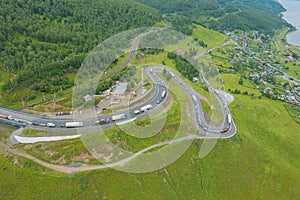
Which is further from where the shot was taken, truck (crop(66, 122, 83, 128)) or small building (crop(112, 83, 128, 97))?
small building (crop(112, 83, 128, 97))

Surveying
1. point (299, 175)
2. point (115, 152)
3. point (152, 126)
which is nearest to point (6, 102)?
point (115, 152)

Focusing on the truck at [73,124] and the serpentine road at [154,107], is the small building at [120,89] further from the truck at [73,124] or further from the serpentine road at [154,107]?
the truck at [73,124]

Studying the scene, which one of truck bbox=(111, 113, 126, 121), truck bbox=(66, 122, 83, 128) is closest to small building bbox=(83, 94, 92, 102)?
truck bbox=(66, 122, 83, 128)

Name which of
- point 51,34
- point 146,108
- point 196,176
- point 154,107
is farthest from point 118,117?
point 51,34

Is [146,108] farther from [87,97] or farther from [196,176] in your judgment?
[196,176]

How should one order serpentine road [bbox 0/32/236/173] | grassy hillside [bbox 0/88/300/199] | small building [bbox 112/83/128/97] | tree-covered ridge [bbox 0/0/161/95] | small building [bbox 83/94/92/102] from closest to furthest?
1. grassy hillside [bbox 0/88/300/199]
2. serpentine road [bbox 0/32/236/173]
3. small building [bbox 83/94/92/102]
4. small building [bbox 112/83/128/97]
5. tree-covered ridge [bbox 0/0/161/95]

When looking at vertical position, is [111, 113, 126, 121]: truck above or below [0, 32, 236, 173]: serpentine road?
above

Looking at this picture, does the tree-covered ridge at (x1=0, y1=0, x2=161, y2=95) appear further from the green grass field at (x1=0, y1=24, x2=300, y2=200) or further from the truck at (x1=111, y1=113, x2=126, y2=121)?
the green grass field at (x1=0, y1=24, x2=300, y2=200)

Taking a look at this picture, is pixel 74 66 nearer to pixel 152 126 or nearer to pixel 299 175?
pixel 152 126

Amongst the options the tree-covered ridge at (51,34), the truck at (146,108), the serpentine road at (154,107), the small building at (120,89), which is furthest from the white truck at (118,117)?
the tree-covered ridge at (51,34)
